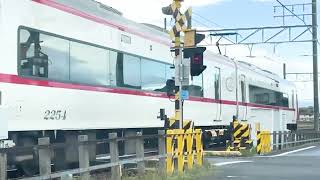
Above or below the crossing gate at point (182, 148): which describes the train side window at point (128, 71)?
above

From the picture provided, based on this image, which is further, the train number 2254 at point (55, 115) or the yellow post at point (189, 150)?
the yellow post at point (189, 150)

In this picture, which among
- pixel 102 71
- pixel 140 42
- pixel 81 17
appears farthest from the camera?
pixel 140 42

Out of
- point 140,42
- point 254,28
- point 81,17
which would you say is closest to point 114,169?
point 81,17

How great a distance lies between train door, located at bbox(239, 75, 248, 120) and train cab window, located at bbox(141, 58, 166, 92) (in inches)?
381

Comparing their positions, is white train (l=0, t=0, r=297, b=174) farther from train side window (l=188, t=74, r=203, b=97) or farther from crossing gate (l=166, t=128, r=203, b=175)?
crossing gate (l=166, t=128, r=203, b=175)

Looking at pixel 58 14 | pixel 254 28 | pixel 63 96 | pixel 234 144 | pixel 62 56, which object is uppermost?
pixel 254 28

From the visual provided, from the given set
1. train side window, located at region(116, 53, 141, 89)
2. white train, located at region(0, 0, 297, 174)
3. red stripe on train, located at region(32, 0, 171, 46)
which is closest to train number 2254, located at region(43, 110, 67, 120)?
white train, located at region(0, 0, 297, 174)

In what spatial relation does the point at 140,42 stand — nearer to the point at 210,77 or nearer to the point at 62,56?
the point at 62,56

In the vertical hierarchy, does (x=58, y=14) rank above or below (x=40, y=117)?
above

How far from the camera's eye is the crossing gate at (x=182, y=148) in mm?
13305

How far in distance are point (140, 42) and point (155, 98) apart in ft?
5.73

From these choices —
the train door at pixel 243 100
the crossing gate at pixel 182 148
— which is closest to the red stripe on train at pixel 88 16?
the crossing gate at pixel 182 148

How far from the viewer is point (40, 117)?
36.5 ft

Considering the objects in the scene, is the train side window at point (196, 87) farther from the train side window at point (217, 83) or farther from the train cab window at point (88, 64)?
the train cab window at point (88, 64)
